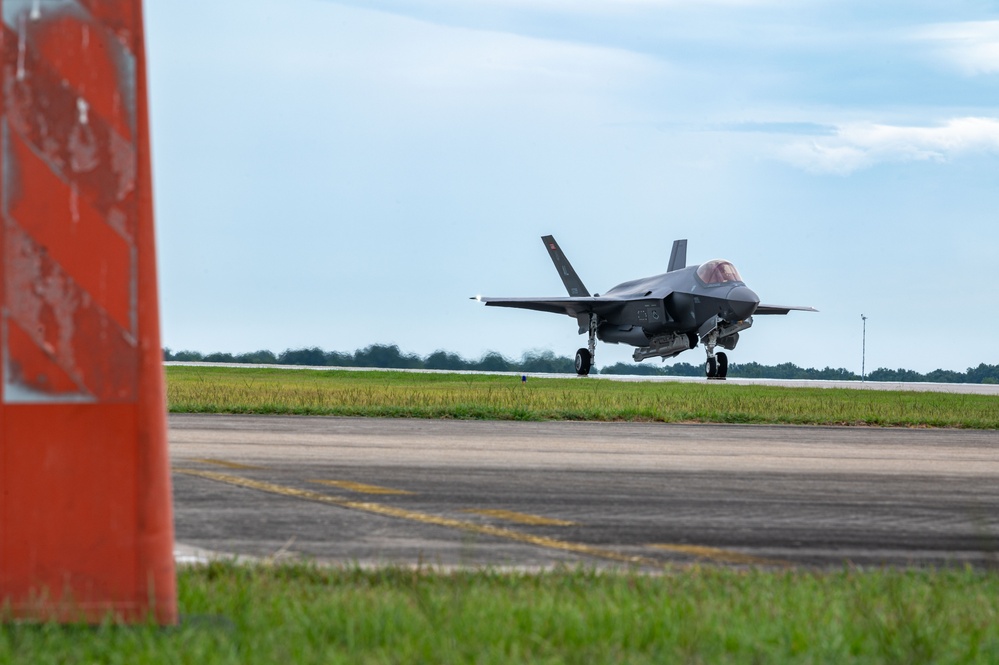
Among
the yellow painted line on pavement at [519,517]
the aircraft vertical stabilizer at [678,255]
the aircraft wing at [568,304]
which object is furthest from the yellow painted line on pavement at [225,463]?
the aircraft vertical stabilizer at [678,255]

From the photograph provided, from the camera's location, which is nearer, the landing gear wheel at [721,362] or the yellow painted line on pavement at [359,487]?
the yellow painted line on pavement at [359,487]

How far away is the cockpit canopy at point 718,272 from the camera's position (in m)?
37.7

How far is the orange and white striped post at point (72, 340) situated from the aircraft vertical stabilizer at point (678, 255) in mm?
48068

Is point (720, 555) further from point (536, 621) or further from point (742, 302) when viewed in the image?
point (742, 302)

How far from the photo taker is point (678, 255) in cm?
5100

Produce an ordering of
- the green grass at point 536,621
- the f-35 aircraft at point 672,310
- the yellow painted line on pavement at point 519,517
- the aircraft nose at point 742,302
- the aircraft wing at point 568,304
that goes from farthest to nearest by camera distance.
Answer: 1. the aircraft wing at point 568,304
2. the f-35 aircraft at point 672,310
3. the aircraft nose at point 742,302
4. the yellow painted line on pavement at point 519,517
5. the green grass at point 536,621

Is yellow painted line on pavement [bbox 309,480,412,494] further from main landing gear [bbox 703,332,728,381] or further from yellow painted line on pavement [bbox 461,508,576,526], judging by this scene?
main landing gear [bbox 703,332,728,381]

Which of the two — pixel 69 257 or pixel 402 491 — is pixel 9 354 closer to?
pixel 69 257

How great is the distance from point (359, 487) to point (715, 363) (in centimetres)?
3362

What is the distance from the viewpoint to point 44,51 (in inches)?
135

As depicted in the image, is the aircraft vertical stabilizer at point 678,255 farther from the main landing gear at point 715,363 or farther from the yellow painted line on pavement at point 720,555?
the yellow painted line on pavement at point 720,555

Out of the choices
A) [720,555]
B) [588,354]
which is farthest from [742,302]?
[720,555]

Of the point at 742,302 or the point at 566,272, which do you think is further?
the point at 566,272

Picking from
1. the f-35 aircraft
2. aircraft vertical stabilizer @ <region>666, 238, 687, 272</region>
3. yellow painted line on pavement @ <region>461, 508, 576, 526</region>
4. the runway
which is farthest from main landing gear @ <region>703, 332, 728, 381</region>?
yellow painted line on pavement @ <region>461, 508, 576, 526</region>
